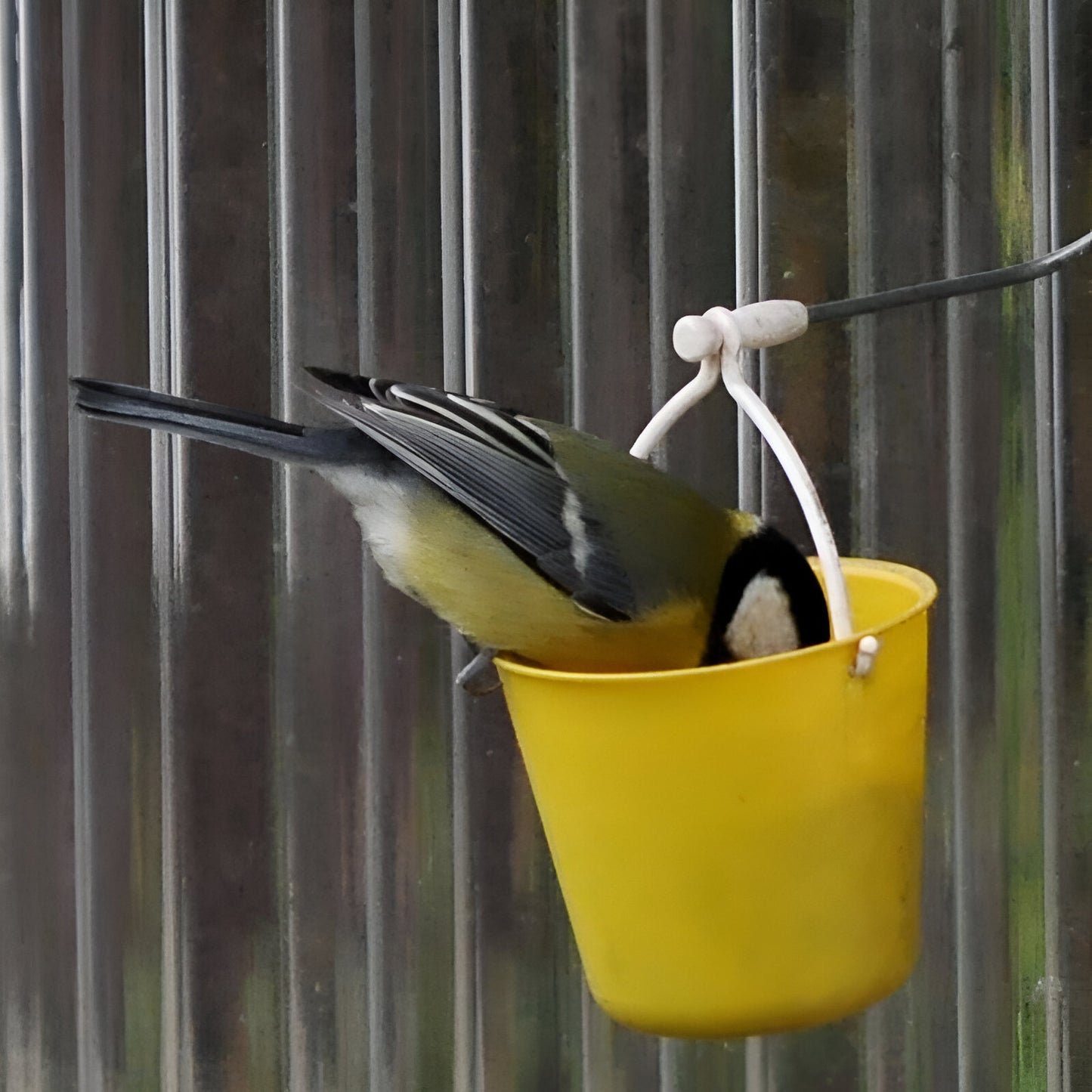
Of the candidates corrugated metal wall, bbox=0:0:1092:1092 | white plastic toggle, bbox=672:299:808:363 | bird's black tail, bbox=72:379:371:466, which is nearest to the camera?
white plastic toggle, bbox=672:299:808:363

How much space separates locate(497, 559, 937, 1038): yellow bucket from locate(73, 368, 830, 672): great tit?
0.36 ft

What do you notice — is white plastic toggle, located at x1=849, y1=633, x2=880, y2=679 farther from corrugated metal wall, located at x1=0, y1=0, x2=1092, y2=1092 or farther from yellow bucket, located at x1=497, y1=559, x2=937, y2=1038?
corrugated metal wall, located at x1=0, y1=0, x2=1092, y2=1092

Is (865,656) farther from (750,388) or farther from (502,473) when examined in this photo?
(502,473)

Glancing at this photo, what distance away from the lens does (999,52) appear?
4.09ft

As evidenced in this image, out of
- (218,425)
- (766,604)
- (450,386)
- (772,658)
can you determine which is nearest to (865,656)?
(772,658)

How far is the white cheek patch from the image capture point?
36.9 inches

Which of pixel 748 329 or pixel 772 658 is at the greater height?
pixel 748 329

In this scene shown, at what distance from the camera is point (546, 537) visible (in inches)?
39.8

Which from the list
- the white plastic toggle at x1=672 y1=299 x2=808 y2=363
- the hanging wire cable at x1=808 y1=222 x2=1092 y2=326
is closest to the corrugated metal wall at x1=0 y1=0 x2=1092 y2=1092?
the hanging wire cable at x1=808 y1=222 x2=1092 y2=326

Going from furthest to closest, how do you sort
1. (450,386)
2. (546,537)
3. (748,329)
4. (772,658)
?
(450,386) < (546,537) < (748,329) < (772,658)

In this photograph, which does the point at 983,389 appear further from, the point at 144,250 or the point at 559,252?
the point at 144,250

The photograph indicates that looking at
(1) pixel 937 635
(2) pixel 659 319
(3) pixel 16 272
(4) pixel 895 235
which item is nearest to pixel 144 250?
(3) pixel 16 272

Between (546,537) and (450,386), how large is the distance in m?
0.40

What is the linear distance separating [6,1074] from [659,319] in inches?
42.1
